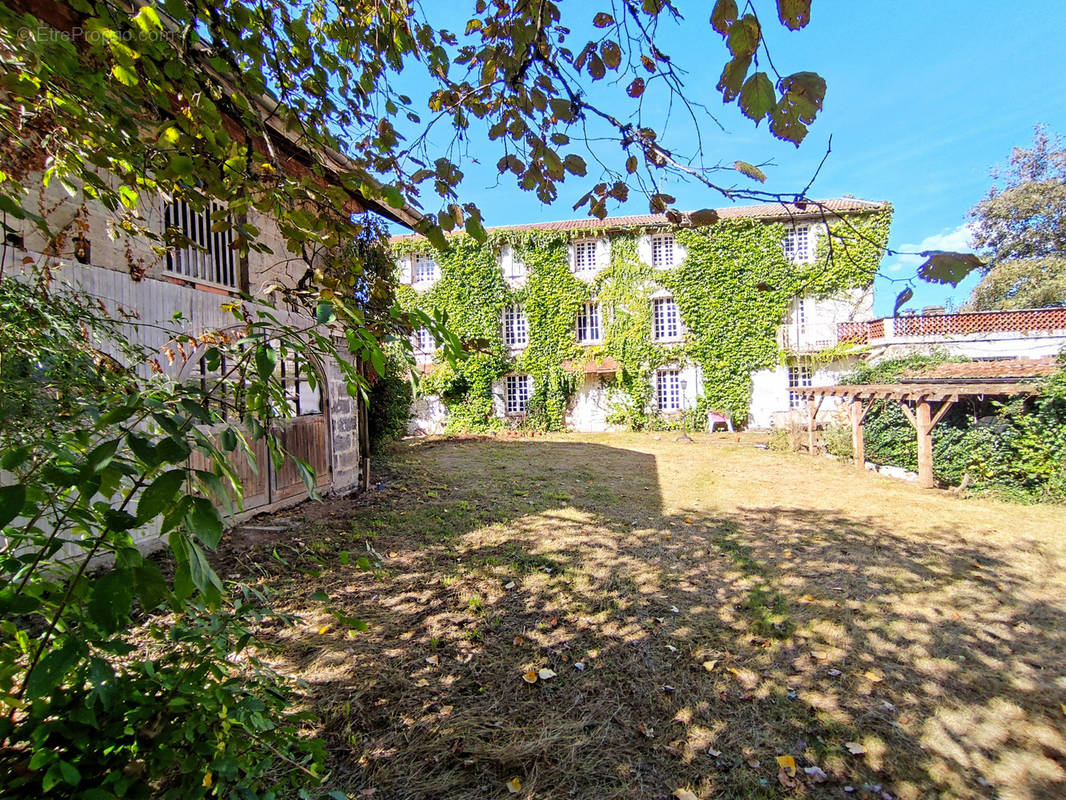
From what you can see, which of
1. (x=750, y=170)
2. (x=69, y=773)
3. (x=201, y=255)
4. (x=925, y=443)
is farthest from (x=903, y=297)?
(x=925, y=443)

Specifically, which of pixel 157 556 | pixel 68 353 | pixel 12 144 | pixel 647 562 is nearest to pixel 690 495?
pixel 647 562

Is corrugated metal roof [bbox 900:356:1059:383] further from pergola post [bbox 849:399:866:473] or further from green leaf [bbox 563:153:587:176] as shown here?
green leaf [bbox 563:153:587:176]

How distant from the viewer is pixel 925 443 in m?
8.06

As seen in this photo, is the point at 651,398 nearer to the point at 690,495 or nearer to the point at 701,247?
the point at 701,247

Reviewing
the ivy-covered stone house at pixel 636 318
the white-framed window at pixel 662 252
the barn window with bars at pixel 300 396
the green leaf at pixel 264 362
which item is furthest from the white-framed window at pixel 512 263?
the green leaf at pixel 264 362

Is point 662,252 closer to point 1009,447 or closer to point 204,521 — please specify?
point 1009,447

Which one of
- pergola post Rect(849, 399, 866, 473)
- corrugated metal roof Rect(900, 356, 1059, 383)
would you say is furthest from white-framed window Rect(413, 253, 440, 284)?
corrugated metal roof Rect(900, 356, 1059, 383)

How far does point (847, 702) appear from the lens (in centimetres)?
264

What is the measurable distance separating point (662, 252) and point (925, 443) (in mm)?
11811

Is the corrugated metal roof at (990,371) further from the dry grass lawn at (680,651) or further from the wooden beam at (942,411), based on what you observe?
the dry grass lawn at (680,651)

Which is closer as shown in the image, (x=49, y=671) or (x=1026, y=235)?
(x=49, y=671)

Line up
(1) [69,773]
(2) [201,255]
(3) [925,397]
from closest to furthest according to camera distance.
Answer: (1) [69,773] → (2) [201,255] → (3) [925,397]

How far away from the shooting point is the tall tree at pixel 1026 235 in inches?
816

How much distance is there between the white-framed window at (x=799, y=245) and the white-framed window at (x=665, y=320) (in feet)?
14.4
